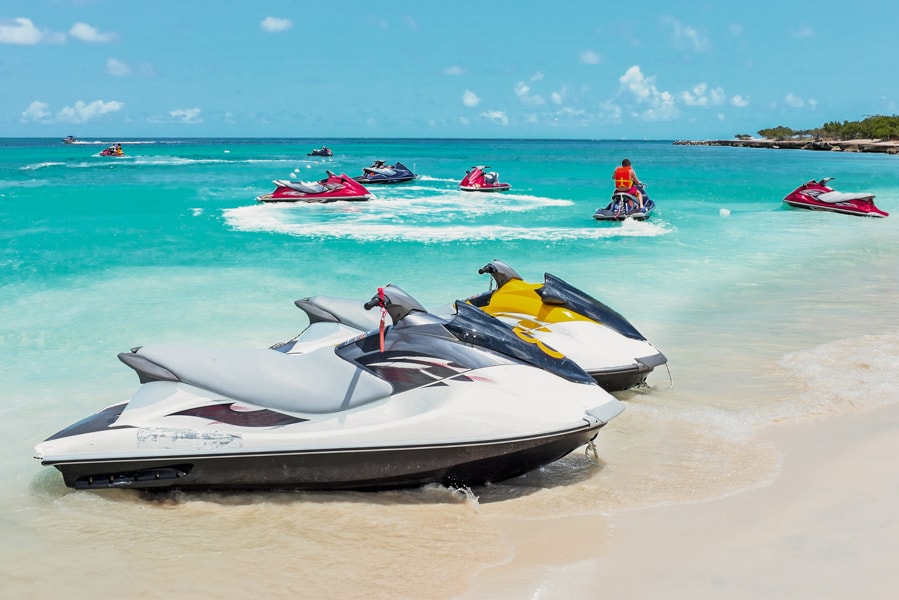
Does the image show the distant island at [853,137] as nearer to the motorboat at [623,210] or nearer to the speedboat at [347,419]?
the motorboat at [623,210]

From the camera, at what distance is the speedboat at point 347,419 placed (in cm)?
418

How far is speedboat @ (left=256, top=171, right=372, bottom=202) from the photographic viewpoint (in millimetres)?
23984

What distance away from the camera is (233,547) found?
154 inches

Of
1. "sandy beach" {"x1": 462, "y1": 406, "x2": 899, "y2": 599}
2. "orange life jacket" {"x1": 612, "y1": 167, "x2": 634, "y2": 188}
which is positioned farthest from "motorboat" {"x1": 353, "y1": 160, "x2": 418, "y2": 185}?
"sandy beach" {"x1": 462, "y1": 406, "x2": 899, "y2": 599}

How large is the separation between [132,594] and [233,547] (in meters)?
0.52

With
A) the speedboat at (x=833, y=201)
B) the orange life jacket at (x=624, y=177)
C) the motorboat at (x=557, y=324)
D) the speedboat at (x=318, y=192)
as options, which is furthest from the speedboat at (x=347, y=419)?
the speedboat at (x=318, y=192)

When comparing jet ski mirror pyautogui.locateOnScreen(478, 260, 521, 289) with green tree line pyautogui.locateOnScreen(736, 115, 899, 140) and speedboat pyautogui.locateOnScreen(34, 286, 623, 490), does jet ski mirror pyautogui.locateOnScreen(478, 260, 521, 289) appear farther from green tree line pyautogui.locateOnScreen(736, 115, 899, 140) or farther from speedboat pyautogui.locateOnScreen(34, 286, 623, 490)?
green tree line pyautogui.locateOnScreen(736, 115, 899, 140)

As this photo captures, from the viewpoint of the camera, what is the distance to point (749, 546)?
3812 millimetres

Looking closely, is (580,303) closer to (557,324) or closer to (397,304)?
(557,324)

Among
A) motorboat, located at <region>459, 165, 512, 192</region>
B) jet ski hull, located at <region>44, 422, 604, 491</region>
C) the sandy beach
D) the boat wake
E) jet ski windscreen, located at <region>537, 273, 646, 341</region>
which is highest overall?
motorboat, located at <region>459, 165, 512, 192</region>

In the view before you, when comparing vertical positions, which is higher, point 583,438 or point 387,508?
point 583,438

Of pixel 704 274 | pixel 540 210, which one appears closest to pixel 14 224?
pixel 540 210

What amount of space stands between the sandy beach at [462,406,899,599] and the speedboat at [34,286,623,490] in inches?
22.9

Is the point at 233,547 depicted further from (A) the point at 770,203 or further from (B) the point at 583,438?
(A) the point at 770,203
